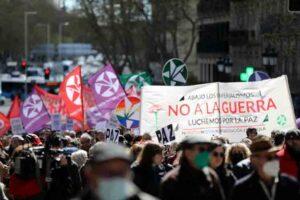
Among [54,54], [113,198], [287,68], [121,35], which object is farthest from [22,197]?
[54,54]

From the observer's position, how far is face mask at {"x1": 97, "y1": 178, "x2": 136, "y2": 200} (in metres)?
5.71

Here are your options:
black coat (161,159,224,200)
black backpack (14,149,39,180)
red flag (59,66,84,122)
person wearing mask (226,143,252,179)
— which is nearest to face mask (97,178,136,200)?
black coat (161,159,224,200)

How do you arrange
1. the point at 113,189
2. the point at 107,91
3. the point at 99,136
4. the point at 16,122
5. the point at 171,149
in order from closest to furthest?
the point at 113,189
the point at 171,149
the point at 99,136
the point at 107,91
the point at 16,122

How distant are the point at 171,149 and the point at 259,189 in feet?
21.1

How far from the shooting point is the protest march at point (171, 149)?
769 cm

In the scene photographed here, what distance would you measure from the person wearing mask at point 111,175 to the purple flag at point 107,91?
62.7 ft

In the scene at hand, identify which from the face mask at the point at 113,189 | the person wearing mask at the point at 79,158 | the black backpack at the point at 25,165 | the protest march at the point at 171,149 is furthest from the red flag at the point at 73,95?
the face mask at the point at 113,189

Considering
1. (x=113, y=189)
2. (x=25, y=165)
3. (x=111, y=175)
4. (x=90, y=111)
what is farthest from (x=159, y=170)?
(x=90, y=111)

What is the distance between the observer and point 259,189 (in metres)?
7.66

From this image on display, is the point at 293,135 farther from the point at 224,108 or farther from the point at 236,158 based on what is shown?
the point at 224,108

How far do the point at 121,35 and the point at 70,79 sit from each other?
49.0 metres

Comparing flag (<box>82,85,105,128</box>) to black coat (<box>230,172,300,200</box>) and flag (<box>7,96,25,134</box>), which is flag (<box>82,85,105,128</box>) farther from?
black coat (<box>230,172,300,200</box>)

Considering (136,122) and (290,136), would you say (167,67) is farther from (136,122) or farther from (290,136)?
(290,136)

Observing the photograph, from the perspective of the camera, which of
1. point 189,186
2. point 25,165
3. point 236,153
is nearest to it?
point 189,186
